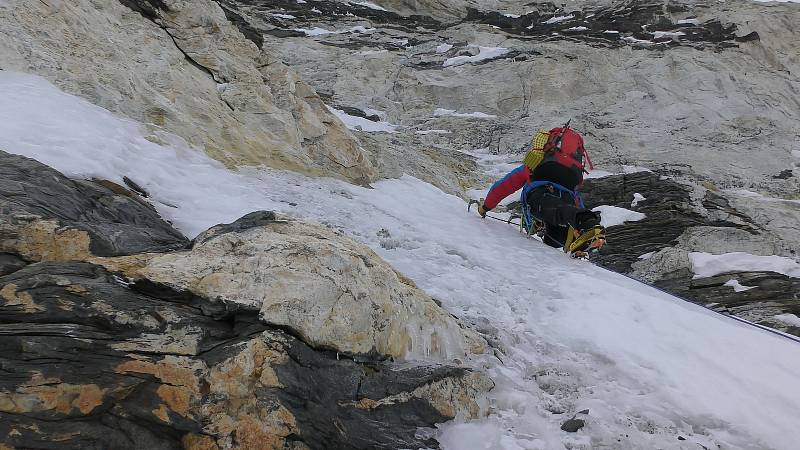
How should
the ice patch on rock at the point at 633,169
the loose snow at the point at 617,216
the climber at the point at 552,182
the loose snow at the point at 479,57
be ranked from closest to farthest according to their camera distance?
the climber at the point at 552,182, the loose snow at the point at 617,216, the ice patch on rock at the point at 633,169, the loose snow at the point at 479,57

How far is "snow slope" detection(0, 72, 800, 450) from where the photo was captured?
2.85m

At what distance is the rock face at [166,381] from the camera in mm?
2016

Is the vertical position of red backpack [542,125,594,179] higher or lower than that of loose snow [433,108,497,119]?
higher

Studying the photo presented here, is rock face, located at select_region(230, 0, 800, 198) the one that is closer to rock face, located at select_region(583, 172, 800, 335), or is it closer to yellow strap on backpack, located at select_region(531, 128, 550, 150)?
rock face, located at select_region(583, 172, 800, 335)

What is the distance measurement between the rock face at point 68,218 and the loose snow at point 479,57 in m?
19.5

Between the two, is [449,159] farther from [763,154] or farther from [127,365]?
[127,365]

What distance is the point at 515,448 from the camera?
2602 mm

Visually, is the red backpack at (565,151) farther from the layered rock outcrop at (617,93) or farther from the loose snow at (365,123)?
the loose snow at (365,123)

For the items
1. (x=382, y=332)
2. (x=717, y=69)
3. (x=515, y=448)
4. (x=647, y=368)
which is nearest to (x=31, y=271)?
(x=382, y=332)

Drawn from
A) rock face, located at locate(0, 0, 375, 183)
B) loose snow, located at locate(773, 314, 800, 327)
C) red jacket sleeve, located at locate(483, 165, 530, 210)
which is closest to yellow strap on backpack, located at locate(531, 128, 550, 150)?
red jacket sleeve, located at locate(483, 165, 530, 210)

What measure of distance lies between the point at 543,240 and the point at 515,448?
496 centimetres

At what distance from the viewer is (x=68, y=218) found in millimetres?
3252

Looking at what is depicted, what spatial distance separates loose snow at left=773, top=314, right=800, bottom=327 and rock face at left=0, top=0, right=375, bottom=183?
6.31 metres

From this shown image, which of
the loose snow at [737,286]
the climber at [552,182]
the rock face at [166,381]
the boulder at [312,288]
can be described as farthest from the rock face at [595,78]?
the rock face at [166,381]
